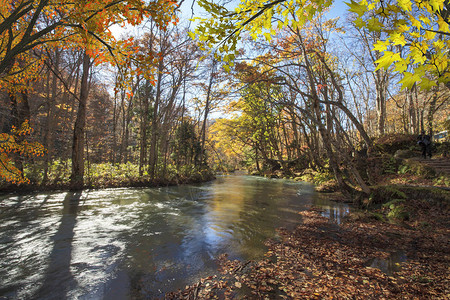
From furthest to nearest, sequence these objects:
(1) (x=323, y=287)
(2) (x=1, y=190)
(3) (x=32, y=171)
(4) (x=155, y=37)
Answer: (4) (x=155, y=37) → (3) (x=32, y=171) → (2) (x=1, y=190) → (1) (x=323, y=287)

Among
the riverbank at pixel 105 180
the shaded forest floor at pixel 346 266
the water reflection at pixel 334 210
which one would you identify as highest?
the riverbank at pixel 105 180

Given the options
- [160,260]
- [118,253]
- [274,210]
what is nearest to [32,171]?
[118,253]

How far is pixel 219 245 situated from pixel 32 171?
12136 millimetres

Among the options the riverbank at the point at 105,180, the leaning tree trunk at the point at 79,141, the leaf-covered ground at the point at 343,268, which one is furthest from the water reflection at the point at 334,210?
the leaning tree trunk at the point at 79,141

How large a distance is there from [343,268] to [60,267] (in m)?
4.82

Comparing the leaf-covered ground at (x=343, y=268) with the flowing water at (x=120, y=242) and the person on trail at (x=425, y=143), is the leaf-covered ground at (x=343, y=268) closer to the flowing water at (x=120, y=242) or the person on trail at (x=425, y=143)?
the flowing water at (x=120, y=242)

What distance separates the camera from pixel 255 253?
167 inches

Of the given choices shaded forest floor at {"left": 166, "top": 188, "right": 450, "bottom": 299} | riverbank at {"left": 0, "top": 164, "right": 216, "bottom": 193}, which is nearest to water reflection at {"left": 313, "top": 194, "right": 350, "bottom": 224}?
shaded forest floor at {"left": 166, "top": 188, "right": 450, "bottom": 299}

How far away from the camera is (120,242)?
15.9ft

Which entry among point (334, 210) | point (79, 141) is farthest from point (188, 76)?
point (334, 210)

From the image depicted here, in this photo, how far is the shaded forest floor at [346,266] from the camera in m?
2.84

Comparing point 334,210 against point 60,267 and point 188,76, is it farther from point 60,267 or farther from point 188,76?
point 188,76

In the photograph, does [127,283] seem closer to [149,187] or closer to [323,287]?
[323,287]

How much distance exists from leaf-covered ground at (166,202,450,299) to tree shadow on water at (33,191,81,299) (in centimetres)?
167
